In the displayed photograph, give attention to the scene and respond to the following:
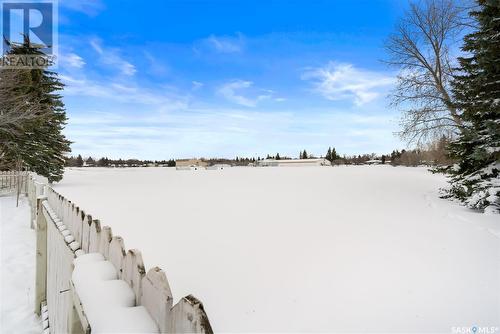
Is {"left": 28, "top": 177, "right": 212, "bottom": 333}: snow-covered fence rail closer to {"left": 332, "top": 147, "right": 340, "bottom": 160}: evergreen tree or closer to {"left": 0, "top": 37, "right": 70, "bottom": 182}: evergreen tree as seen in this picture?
{"left": 0, "top": 37, "right": 70, "bottom": 182}: evergreen tree

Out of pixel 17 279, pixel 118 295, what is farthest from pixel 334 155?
pixel 118 295

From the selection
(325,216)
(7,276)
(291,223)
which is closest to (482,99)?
(325,216)

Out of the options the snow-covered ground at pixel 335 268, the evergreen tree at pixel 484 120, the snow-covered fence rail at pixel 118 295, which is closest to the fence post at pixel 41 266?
the snow-covered ground at pixel 335 268

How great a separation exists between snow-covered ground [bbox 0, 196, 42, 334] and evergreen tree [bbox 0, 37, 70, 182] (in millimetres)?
10194

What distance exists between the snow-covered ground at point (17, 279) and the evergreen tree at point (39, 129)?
10194 mm

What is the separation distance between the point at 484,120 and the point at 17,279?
37.4ft

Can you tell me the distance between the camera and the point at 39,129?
763 inches

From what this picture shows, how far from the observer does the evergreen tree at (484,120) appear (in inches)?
294

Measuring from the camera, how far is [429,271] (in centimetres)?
372

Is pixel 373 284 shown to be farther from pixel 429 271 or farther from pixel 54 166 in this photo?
pixel 54 166

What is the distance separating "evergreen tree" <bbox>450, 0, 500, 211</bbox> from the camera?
7.46 meters

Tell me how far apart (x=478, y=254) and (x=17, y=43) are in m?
28.2

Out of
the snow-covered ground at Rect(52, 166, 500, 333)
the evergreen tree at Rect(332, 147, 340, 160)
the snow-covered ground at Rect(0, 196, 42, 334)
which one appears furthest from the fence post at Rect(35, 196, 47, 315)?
the evergreen tree at Rect(332, 147, 340, 160)

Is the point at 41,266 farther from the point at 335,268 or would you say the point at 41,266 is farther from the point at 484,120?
the point at 484,120
